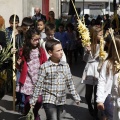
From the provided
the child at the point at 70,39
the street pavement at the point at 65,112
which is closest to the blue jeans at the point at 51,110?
the street pavement at the point at 65,112

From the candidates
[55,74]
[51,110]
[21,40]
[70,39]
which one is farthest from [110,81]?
[70,39]

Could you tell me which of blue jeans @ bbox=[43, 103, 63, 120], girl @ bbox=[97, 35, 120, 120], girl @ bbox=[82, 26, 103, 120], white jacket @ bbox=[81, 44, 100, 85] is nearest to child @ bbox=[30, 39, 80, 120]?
blue jeans @ bbox=[43, 103, 63, 120]

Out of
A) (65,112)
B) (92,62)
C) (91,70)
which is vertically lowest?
(65,112)

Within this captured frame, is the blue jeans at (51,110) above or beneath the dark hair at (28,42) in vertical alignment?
beneath

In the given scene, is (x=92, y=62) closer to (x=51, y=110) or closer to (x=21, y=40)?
(x=21, y=40)

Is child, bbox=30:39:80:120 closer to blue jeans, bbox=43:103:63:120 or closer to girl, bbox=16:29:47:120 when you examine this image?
blue jeans, bbox=43:103:63:120

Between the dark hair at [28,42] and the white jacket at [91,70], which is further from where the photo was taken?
the white jacket at [91,70]

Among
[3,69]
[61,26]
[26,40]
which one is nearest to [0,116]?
[3,69]

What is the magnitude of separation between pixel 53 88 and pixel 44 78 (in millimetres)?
167

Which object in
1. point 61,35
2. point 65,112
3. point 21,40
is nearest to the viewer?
point 65,112

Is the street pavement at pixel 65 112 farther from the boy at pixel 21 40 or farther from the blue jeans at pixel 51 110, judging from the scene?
the blue jeans at pixel 51 110

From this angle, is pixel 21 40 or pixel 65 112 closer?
pixel 65 112

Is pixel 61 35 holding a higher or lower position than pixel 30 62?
higher

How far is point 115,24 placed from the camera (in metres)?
12.0
